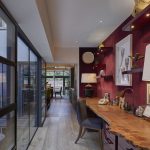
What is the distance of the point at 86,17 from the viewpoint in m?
4.32

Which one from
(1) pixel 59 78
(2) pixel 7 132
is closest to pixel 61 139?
(2) pixel 7 132

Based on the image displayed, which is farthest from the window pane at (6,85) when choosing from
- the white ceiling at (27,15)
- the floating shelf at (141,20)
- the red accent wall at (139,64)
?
the red accent wall at (139,64)

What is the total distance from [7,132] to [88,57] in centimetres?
531

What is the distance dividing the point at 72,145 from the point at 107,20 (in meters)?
2.73

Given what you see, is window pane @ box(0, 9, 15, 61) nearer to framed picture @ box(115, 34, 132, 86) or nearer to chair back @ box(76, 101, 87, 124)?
framed picture @ box(115, 34, 132, 86)

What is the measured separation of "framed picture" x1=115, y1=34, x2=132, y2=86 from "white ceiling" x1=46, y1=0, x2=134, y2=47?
1.51 feet

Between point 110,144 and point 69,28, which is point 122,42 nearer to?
point 69,28

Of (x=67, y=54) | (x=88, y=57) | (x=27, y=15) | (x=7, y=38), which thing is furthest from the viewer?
(x=67, y=54)

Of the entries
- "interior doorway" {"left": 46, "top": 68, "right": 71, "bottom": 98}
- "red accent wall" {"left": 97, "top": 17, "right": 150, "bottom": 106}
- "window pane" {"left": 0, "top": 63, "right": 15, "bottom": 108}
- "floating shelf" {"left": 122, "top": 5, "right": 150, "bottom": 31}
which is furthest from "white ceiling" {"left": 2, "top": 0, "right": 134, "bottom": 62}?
→ "interior doorway" {"left": 46, "top": 68, "right": 71, "bottom": 98}

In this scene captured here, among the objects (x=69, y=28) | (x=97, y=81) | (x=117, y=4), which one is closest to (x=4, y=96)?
(x=117, y=4)

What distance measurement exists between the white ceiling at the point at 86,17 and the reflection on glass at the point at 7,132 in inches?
74.0

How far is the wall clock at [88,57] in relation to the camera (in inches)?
304

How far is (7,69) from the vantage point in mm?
2617

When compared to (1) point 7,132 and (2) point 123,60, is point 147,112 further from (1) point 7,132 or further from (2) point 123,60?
(1) point 7,132
